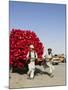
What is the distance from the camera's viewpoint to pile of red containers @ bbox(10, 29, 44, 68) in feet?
7.02

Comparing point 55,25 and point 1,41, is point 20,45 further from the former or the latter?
point 55,25

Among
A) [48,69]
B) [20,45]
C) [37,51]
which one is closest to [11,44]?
[20,45]

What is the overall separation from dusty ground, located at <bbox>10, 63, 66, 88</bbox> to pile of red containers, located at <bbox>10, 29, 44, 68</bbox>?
10 centimetres

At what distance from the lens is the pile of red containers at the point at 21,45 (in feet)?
7.02

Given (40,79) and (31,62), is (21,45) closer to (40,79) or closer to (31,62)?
(31,62)

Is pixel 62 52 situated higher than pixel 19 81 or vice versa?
pixel 62 52

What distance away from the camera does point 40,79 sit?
220 cm

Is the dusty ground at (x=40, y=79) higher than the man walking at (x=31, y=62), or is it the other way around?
the man walking at (x=31, y=62)

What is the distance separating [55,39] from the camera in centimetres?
225

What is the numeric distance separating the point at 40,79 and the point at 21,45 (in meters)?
0.33

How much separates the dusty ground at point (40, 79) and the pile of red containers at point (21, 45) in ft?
0.33

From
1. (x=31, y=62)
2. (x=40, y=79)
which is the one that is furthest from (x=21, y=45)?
(x=40, y=79)

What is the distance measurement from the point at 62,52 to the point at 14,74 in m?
0.47

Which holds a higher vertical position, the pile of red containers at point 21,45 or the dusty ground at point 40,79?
the pile of red containers at point 21,45
